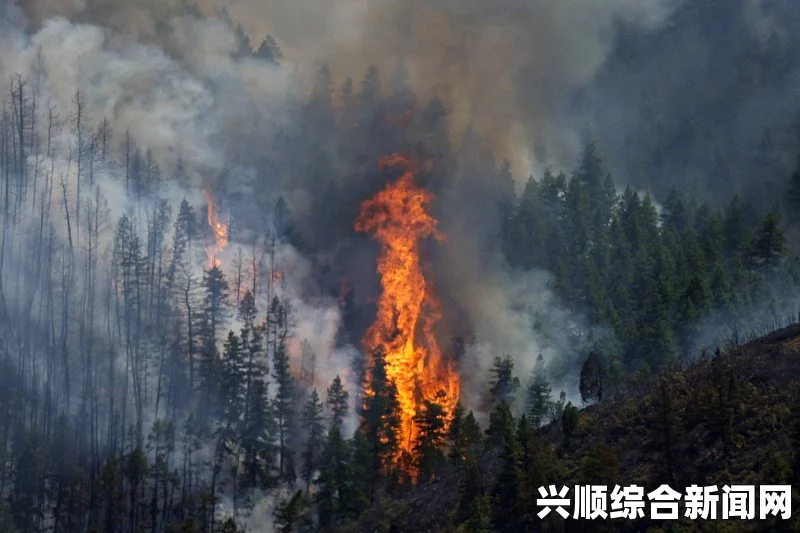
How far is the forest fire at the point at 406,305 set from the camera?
406ft

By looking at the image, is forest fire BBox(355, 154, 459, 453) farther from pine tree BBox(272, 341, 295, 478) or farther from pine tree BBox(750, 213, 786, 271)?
pine tree BBox(750, 213, 786, 271)

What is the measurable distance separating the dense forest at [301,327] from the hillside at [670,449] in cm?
38

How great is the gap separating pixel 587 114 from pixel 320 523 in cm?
11320

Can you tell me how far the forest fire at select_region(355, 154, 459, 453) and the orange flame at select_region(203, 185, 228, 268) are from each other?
18.7m

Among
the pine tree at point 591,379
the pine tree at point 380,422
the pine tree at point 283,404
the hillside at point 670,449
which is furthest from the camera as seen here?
the pine tree at point 283,404

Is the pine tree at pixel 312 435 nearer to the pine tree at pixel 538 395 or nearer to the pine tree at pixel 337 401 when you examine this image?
the pine tree at pixel 337 401

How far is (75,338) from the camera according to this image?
395 ft

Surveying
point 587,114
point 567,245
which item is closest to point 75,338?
point 567,245

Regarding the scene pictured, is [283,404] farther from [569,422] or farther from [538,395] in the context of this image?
[569,422]

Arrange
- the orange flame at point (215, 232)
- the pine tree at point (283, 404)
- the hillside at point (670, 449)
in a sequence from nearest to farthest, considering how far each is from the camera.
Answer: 1. the hillside at point (670, 449)
2. the pine tree at point (283, 404)
3. the orange flame at point (215, 232)

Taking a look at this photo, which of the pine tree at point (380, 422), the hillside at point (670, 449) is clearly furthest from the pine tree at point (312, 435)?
the hillside at point (670, 449)

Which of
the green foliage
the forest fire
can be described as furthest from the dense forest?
the forest fire

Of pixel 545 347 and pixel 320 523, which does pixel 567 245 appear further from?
pixel 320 523

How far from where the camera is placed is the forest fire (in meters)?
124
